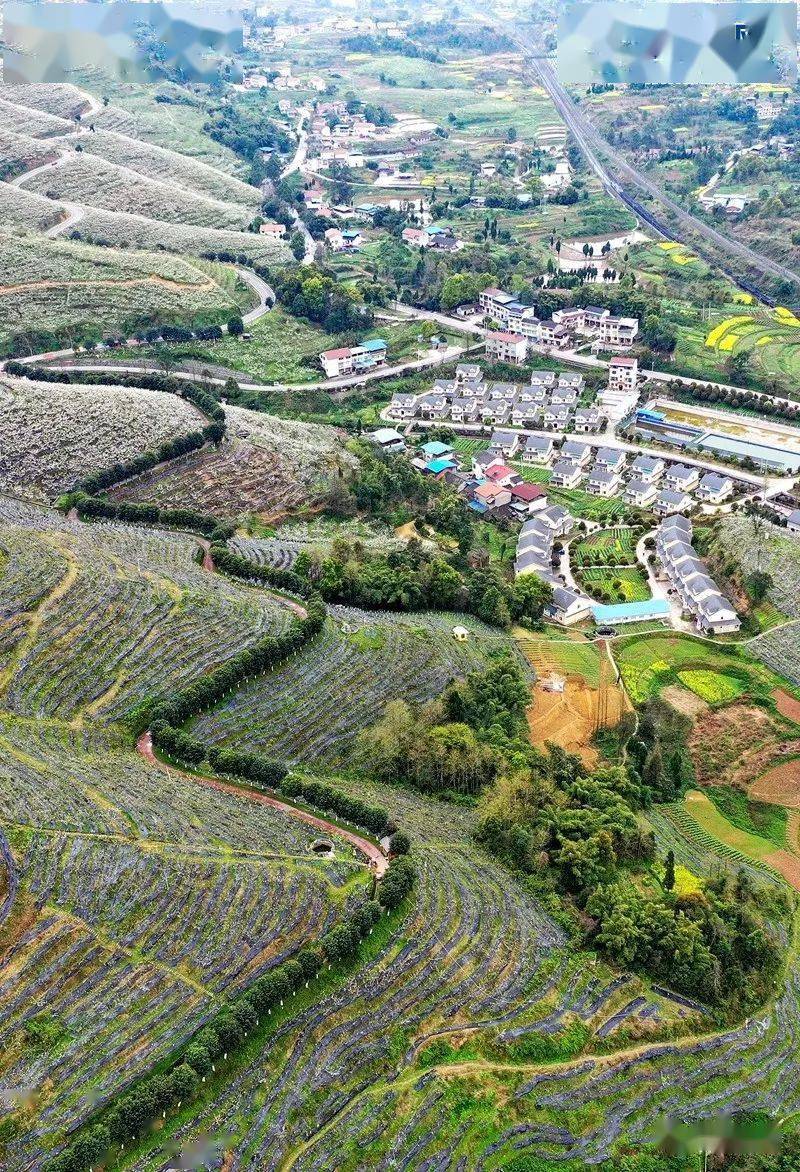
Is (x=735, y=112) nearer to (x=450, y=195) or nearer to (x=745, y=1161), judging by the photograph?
(x=450, y=195)

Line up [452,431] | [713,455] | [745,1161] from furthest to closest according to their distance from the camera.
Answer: [452,431], [713,455], [745,1161]

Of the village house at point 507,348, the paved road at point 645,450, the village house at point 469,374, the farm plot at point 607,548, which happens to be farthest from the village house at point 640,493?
the village house at point 507,348

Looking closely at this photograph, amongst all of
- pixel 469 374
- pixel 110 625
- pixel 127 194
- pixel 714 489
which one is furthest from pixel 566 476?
pixel 127 194

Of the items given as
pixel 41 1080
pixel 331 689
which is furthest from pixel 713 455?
pixel 41 1080

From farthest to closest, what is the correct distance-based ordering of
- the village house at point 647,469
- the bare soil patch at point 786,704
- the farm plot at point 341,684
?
the village house at point 647,469 < the bare soil patch at point 786,704 < the farm plot at point 341,684

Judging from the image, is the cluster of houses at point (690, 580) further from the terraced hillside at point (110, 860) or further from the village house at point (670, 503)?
the terraced hillside at point (110, 860)

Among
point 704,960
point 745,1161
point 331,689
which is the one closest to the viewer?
point 745,1161

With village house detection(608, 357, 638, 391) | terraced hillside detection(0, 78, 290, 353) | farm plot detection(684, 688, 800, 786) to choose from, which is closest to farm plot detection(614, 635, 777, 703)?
farm plot detection(684, 688, 800, 786)
